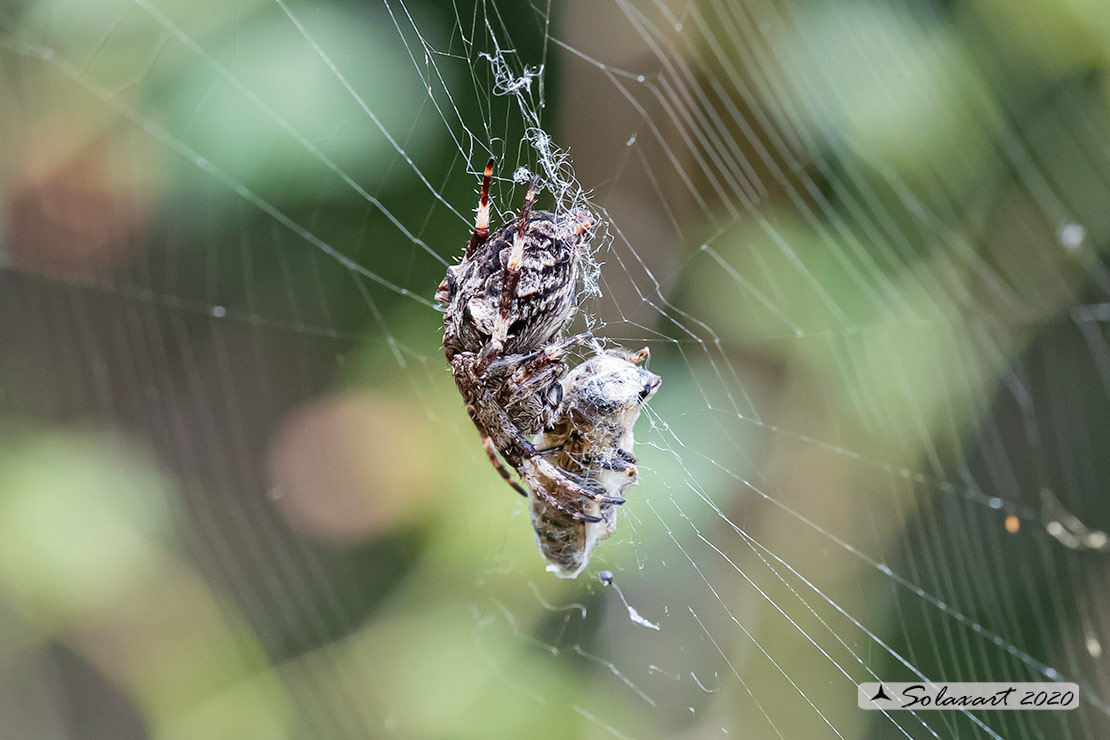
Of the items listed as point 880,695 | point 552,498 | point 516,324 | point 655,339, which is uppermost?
point 516,324

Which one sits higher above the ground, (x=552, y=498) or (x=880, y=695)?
(x=552, y=498)

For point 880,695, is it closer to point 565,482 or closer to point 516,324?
point 565,482

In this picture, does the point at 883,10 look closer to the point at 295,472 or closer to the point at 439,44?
the point at 439,44

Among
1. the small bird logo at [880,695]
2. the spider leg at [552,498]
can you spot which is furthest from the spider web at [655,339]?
the spider leg at [552,498]

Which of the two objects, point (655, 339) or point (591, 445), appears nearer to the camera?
point (591, 445)

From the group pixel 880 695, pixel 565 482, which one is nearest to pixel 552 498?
pixel 565 482

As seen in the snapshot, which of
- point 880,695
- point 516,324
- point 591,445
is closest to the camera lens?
point 516,324

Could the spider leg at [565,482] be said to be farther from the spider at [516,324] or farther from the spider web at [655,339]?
the spider web at [655,339]
